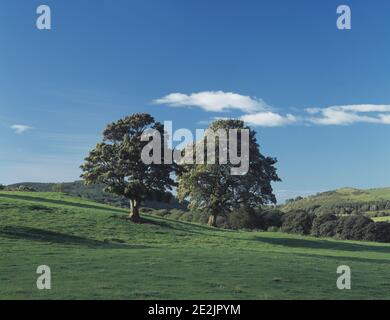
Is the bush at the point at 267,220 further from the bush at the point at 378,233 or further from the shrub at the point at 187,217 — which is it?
→ the shrub at the point at 187,217

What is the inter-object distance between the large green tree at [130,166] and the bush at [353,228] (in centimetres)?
3988

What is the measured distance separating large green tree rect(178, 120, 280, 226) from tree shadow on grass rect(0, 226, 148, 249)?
26.8 metres

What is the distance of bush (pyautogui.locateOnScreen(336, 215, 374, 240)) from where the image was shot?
84.1m

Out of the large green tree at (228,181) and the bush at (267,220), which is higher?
the large green tree at (228,181)

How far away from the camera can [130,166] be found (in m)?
56.0

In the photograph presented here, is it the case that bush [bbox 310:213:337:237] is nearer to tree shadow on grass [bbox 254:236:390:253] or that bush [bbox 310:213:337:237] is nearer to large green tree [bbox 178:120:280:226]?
large green tree [bbox 178:120:280:226]

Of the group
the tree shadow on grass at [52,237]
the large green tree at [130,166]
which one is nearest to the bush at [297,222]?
the large green tree at [130,166]

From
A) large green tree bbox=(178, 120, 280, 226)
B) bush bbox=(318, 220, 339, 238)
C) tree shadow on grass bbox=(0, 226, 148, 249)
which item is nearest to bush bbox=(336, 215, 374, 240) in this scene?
bush bbox=(318, 220, 339, 238)

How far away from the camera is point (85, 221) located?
52469 millimetres

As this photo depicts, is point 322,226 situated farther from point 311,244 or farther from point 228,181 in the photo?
point 311,244

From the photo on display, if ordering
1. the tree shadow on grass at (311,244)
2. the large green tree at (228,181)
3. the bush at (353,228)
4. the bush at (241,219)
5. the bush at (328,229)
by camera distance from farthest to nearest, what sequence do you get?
1. the bush at (328,229)
2. the bush at (241,219)
3. the bush at (353,228)
4. the large green tree at (228,181)
5. the tree shadow on grass at (311,244)

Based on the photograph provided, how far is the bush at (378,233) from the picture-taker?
3211 inches

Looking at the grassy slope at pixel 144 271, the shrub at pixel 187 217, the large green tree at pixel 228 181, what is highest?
the large green tree at pixel 228 181

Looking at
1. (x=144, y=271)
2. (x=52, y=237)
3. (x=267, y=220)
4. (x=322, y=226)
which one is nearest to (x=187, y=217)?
(x=267, y=220)
